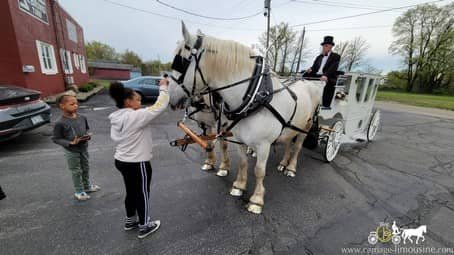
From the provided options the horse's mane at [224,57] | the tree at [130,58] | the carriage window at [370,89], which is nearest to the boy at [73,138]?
the horse's mane at [224,57]

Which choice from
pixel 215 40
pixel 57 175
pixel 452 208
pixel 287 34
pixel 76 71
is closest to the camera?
pixel 215 40

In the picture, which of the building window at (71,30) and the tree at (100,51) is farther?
the tree at (100,51)

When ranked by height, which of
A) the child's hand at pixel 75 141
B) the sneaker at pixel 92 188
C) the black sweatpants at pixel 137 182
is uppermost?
the child's hand at pixel 75 141

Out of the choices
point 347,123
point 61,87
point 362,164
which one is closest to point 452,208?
point 362,164

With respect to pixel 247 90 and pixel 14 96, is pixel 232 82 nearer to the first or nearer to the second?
pixel 247 90

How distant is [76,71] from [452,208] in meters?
19.5

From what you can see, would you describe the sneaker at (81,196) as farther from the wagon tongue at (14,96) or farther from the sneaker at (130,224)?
the wagon tongue at (14,96)

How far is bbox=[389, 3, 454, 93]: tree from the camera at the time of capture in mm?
24500

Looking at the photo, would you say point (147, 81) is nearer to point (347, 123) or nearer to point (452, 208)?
point (347, 123)

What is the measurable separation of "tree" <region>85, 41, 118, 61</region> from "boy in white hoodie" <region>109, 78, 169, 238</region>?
206 feet

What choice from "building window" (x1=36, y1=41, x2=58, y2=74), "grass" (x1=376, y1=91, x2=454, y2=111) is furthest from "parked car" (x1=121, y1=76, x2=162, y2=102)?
"grass" (x1=376, y1=91, x2=454, y2=111)

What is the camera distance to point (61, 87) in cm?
1072

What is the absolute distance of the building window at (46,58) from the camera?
8.79 meters

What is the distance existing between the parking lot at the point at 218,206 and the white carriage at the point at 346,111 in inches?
20.0
